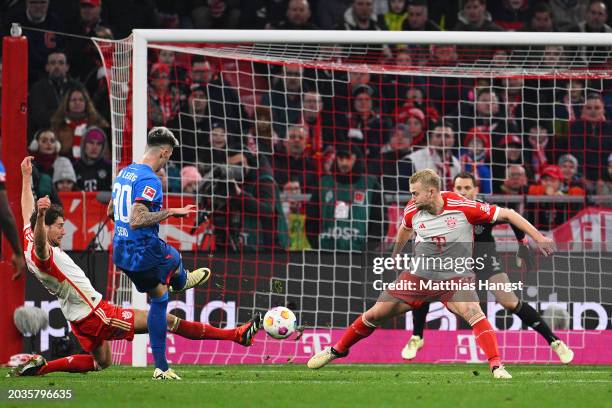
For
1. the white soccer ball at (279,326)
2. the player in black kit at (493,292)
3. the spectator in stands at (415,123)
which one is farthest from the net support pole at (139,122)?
the spectator in stands at (415,123)

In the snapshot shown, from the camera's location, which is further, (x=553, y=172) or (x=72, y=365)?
(x=553, y=172)

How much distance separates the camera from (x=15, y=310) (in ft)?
36.6

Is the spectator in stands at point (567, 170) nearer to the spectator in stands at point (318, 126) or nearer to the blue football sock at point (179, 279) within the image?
the spectator in stands at point (318, 126)

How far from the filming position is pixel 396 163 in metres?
14.2

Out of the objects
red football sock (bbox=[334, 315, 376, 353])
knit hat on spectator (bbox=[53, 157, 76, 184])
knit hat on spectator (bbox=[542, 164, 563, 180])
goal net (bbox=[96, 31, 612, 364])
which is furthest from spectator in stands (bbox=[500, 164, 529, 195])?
A: knit hat on spectator (bbox=[53, 157, 76, 184])

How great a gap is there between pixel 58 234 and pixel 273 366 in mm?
2760

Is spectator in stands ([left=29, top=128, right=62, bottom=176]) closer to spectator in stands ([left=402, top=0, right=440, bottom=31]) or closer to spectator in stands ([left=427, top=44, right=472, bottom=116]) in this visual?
spectator in stands ([left=427, top=44, right=472, bottom=116])

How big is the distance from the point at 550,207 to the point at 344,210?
2514mm

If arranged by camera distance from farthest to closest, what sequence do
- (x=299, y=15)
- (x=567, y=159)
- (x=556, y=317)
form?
(x=299, y=15) < (x=567, y=159) < (x=556, y=317)

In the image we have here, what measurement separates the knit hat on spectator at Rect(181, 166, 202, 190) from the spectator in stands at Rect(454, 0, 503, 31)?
15.9 feet

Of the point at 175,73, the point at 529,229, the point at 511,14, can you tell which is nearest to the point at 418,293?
the point at 529,229

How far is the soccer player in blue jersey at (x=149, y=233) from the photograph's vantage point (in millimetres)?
8820

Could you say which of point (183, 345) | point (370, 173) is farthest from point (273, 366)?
point (370, 173)

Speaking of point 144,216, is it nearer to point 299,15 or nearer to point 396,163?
point 396,163
